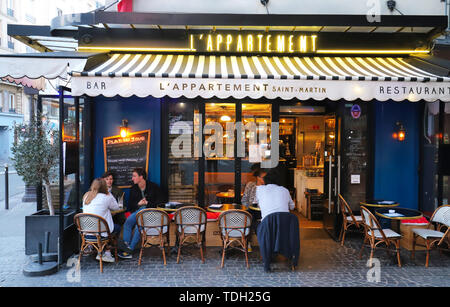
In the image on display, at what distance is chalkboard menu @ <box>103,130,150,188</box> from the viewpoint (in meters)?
7.01

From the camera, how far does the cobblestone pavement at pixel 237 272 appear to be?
4715 millimetres

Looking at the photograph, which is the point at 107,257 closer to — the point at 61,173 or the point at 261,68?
the point at 61,173

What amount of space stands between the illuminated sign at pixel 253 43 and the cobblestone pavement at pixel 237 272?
397 cm

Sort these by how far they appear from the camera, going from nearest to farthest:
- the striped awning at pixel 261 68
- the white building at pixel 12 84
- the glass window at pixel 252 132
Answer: the striped awning at pixel 261 68
the glass window at pixel 252 132
the white building at pixel 12 84

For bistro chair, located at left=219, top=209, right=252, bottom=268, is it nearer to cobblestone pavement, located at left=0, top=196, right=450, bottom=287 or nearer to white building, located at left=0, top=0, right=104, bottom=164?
cobblestone pavement, located at left=0, top=196, right=450, bottom=287

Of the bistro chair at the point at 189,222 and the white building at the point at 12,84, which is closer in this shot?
the bistro chair at the point at 189,222

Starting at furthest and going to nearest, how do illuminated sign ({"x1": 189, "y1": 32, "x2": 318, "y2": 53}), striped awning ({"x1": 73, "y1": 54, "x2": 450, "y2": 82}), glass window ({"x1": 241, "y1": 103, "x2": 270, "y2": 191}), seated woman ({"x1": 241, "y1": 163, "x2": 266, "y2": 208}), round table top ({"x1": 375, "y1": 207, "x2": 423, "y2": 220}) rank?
glass window ({"x1": 241, "y1": 103, "x2": 270, "y2": 191})
illuminated sign ({"x1": 189, "y1": 32, "x2": 318, "y2": 53})
seated woman ({"x1": 241, "y1": 163, "x2": 266, "y2": 208})
round table top ({"x1": 375, "y1": 207, "x2": 423, "y2": 220})
striped awning ({"x1": 73, "y1": 54, "x2": 450, "y2": 82})

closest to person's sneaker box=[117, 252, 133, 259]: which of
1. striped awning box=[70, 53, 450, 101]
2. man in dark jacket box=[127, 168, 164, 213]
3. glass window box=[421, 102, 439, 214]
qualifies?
man in dark jacket box=[127, 168, 164, 213]

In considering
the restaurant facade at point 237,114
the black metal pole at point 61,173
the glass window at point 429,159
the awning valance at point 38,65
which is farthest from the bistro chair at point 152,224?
the glass window at point 429,159

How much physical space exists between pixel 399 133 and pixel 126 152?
228 inches

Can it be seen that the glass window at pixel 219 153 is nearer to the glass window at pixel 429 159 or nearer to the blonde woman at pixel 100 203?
the blonde woman at pixel 100 203

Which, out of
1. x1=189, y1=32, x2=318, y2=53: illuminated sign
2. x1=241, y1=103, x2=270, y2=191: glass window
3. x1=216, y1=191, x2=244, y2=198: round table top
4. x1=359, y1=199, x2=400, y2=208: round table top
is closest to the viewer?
x1=359, y1=199, x2=400, y2=208: round table top

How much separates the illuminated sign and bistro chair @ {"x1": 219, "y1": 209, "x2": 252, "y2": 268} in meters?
3.42

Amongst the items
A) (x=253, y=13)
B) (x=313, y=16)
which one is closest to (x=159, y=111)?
(x=253, y=13)
